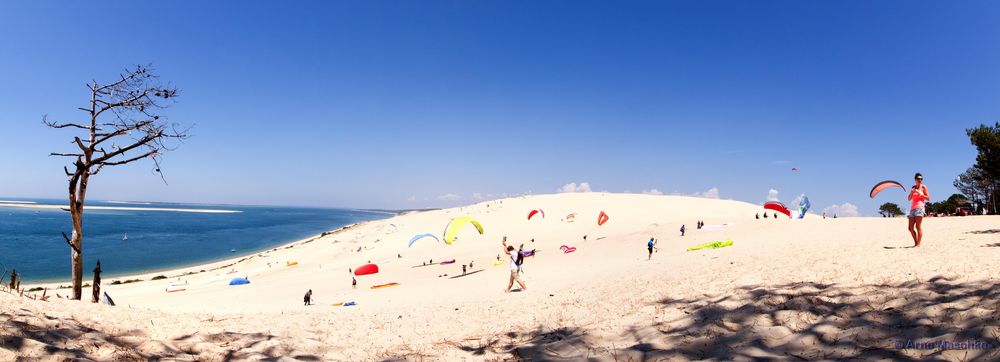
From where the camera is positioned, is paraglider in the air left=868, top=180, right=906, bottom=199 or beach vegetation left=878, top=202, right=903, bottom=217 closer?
paraglider in the air left=868, top=180, right=906, bottom=199

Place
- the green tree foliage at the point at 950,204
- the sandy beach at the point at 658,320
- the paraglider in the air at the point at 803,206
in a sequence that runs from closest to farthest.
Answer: the sandy beach at the point at 658,320 < the paraglider in the air at the point at 803,206 < the green tree foliage at the point at 950,204

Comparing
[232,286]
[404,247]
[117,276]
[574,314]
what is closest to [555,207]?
[404,247]

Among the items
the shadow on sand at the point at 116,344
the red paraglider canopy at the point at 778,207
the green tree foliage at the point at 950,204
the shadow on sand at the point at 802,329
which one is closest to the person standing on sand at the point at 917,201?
the shadow on sand at the point at 802,329

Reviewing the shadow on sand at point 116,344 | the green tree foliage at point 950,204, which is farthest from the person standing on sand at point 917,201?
the green tree foliage at point 950,204

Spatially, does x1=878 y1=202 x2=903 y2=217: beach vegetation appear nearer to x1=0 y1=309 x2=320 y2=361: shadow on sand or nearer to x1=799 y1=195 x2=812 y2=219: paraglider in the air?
x1=799 y1=195 x2=812 y2=219: paraglider in the air

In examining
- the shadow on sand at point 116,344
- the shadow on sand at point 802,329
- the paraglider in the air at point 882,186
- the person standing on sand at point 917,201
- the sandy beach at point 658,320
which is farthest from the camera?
the paraglider in the air at point 882,186

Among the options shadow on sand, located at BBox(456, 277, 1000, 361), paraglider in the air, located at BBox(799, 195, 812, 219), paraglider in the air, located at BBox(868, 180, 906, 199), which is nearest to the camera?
shadow on sand, located at BBox(456, 277, 1000, 361)

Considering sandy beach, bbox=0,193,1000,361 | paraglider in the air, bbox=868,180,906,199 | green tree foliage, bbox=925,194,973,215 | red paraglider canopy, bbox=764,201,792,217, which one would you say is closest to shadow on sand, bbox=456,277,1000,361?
sandy beach, bbox=0,193,1000,361

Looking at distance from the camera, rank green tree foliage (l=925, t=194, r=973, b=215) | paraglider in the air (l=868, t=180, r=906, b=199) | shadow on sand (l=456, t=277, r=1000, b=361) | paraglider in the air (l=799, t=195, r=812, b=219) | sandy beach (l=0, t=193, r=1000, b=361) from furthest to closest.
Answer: green tree foliage (l=925, t=194, r=973, b=215) → paraglider in the air (l=799, t=195, r=812, b=219) → paraglider in the air (l=868, t=180, r=906, b=199) → sandy beach (l=0, t=193, r=1000, b=361) → shadow on sand (l=456, t=277, r=1000, b=361)

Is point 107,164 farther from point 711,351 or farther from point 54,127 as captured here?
point 711,351

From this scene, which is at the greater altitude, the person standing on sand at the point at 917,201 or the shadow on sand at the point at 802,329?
the person standing on sand at the point at 917,201

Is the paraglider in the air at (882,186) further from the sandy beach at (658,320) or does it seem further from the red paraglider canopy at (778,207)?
the red paraglider canopy at (778,207)

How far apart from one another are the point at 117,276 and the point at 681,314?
51.4 metres

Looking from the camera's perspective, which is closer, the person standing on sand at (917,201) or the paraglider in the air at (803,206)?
the person standing on sand at (917,201)
